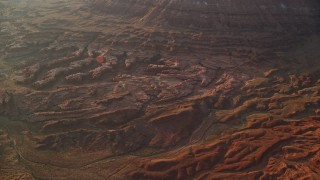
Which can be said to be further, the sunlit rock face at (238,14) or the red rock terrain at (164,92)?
the sunlit rock face at (238,14)

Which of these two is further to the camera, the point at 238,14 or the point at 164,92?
the point at 238,14

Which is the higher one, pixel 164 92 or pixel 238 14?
pixel 238 14

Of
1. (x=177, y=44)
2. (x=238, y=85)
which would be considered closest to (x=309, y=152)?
(x=238, y=85)

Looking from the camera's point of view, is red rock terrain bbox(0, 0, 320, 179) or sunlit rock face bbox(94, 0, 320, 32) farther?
sunlit rock face bbox(94, 0, 320, 32)

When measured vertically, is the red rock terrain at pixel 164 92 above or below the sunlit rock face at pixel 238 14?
below
